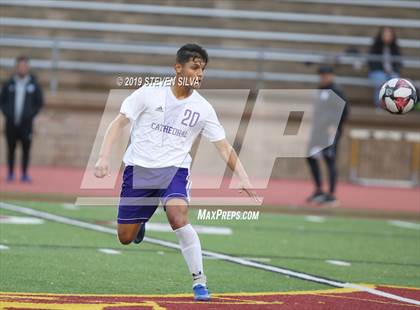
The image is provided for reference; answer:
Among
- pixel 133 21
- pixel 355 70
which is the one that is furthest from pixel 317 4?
pixel 133 21

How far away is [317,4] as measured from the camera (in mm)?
23500

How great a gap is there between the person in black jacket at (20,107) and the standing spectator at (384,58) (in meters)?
6.98

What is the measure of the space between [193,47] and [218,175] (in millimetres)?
12285

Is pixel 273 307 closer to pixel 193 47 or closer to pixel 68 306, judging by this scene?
pixel 68 306

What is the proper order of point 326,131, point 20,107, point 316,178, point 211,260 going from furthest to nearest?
point 20,107, point 326,131, point 316,178, point 211,260

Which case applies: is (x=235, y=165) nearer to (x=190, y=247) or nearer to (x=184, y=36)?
(x=190, y=247)

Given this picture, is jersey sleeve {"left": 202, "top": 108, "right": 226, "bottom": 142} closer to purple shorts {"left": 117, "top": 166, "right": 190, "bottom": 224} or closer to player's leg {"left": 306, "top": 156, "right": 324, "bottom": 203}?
purple shorts {"left": 117, "top": 166, "right": 190, "bottom": 224}

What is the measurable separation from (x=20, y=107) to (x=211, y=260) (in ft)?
25.7

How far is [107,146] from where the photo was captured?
333 inches

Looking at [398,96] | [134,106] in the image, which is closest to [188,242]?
[134,106]

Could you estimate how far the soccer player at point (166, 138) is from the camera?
28.7 feet

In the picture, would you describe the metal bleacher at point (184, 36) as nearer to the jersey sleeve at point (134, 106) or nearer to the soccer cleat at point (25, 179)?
the soccer cleat at point (25, 179)

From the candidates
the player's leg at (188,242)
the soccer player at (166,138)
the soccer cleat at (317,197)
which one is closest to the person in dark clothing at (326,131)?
the soccer cleat at (317,197)

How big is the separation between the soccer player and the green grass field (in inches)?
30.7
